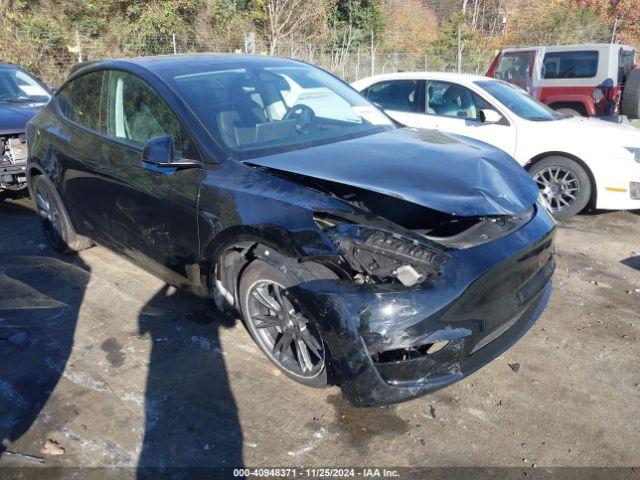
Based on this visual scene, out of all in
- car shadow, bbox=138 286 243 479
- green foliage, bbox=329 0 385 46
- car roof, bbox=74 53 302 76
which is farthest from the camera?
green foliage, bbox=329 0 385 46

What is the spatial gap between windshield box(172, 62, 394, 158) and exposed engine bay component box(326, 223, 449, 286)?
0.92 meters

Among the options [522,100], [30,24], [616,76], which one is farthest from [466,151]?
[30,24]

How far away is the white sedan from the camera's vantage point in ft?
18.2

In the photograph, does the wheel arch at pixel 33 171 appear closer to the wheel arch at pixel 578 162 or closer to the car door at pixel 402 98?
the car door at pixel 402 98

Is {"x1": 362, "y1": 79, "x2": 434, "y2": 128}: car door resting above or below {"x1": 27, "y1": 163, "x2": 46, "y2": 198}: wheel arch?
above

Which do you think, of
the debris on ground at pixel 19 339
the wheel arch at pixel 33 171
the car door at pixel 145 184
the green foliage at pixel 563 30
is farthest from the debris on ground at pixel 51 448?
the green foliage at pixel 563 30

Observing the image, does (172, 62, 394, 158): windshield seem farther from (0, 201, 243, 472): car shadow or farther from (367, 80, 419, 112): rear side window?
(367, 80, 419, 112): rear side window

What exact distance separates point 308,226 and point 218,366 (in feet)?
3.79

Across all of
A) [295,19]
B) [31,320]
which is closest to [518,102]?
[31,320]

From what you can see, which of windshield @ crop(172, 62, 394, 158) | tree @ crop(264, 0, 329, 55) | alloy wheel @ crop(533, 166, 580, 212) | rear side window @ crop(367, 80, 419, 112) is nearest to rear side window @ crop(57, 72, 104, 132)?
windshield @ crop(172, 62, 394, 158)

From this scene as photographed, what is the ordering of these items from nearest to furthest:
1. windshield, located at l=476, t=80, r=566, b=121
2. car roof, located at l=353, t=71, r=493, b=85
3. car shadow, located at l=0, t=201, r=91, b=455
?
car shadow, located at l=0, t=201, r=91, b=455 → windshield, located at l=476, t=80, r=566, b=121 → car roof, located at l=353, t=71, r=493, b=85

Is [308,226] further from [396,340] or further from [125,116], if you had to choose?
[125,116]

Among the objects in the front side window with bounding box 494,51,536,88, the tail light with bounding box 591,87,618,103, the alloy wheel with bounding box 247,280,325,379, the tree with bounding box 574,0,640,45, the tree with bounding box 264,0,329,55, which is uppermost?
the tree with bounding box 574,0,640,45

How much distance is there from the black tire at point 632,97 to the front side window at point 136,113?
840 centimetres
